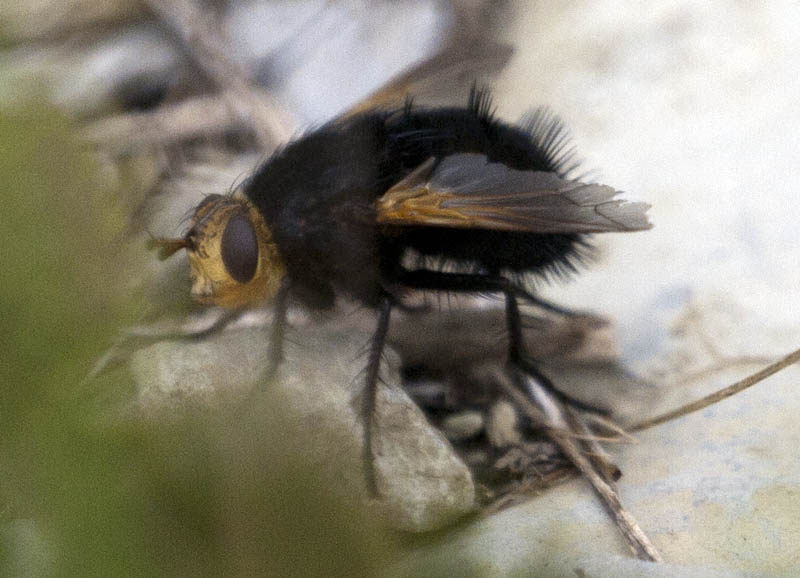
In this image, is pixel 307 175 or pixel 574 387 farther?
pixel 574 387

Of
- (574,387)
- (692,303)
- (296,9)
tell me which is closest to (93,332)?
(574,387)

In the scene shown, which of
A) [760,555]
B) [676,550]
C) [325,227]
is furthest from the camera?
[325,227]

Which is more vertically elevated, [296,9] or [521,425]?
[296,9]

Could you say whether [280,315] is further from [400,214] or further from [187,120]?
[187,120]

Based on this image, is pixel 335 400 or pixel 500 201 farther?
pixel 500 201

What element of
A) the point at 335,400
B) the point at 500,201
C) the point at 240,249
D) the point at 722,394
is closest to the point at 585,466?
the point at 722,394

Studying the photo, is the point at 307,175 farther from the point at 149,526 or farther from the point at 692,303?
the point at 149,526
